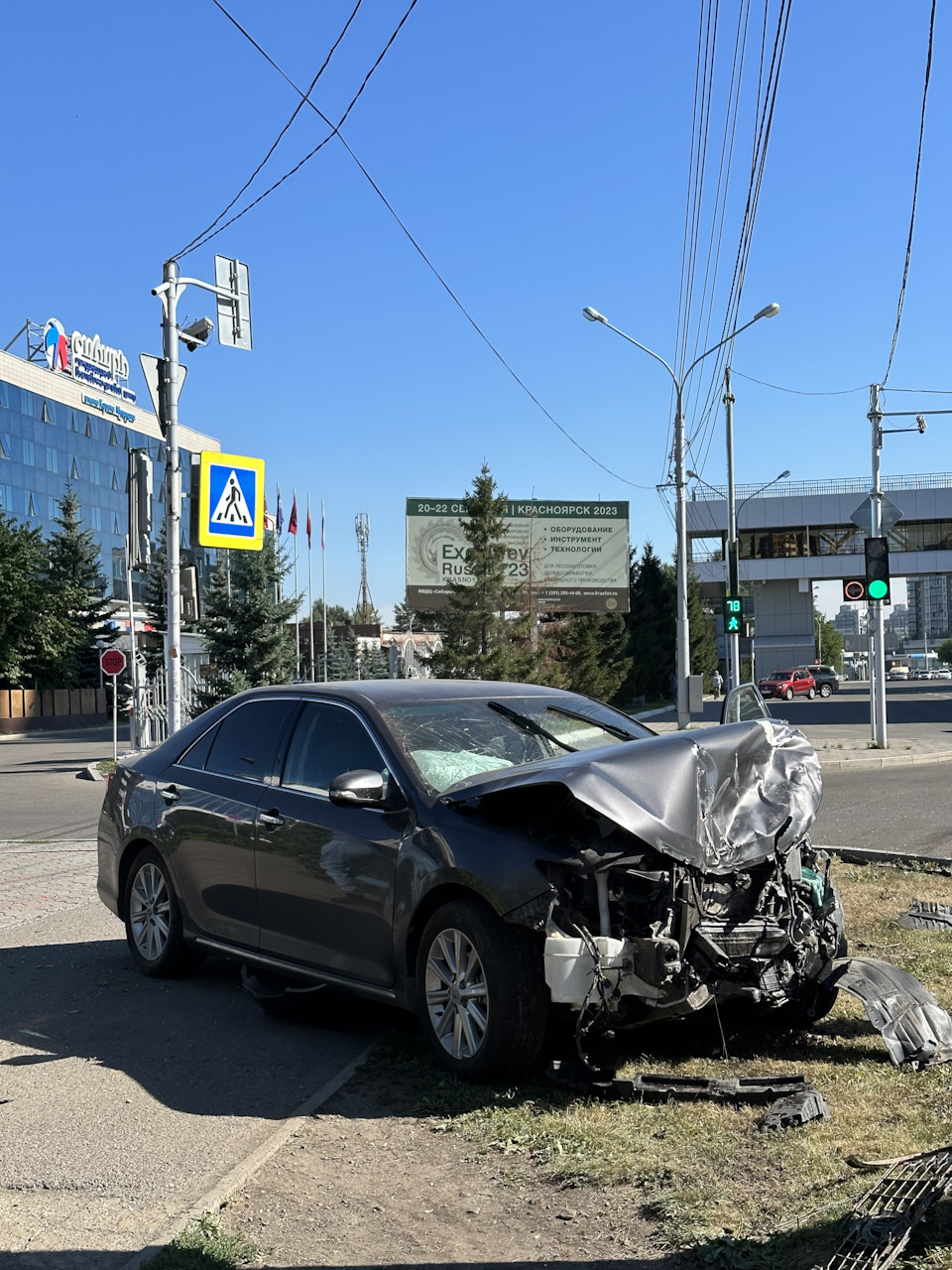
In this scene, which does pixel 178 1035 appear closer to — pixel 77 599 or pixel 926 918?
pixel 926 918

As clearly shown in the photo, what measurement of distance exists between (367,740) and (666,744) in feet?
4.92

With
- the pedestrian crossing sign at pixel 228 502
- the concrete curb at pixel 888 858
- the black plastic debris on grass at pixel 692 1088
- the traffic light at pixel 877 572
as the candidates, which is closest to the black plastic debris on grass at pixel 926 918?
the concrete curb at pixel 888 858

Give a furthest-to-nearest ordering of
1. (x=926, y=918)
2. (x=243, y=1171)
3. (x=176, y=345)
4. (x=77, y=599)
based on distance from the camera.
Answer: (x=77, y=599), (x=176, y=345), (x=926, y=918), (x=243, y=1171)

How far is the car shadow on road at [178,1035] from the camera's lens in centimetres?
520

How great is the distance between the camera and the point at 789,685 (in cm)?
6203

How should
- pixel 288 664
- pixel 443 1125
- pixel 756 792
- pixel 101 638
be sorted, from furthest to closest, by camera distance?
pixel 101 638
pixel 288 664
pixel 756 792
pixel 443 1125

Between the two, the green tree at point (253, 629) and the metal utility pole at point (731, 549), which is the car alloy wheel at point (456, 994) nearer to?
the metal utility pole at point (731, 549)

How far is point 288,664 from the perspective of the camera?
37844 millimetres

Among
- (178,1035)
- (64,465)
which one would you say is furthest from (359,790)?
(64,465)

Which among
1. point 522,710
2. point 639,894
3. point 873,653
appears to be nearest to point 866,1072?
point 639,894

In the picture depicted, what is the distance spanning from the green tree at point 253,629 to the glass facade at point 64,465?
963 inches

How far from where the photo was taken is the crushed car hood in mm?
4883

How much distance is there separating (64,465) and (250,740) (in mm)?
73209

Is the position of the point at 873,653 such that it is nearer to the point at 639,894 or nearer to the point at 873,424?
the point at 873,424
